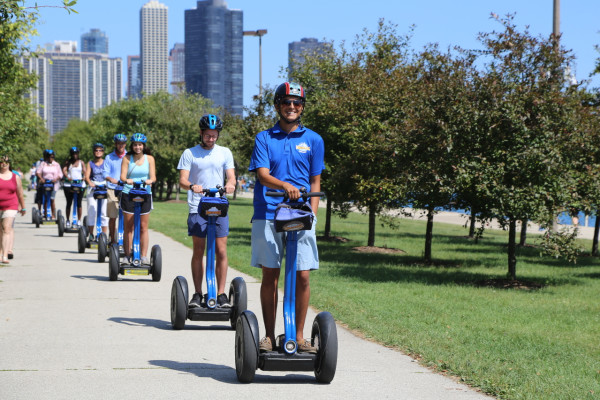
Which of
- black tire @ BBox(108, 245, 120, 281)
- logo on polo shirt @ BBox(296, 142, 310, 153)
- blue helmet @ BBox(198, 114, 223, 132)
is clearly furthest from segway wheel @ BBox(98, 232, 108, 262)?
logo on polo shirt @ BBox(296, 142, 310, 153)

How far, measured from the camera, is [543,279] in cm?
1536

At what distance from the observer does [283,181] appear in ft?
20.4

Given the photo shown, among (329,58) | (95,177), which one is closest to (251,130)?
(329,58)

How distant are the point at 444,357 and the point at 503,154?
22.5 feet

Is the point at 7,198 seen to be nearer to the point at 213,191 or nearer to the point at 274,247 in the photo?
the point at 213,191

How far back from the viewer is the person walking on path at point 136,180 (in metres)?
12.0

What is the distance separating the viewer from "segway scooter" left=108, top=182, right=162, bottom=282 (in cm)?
1181

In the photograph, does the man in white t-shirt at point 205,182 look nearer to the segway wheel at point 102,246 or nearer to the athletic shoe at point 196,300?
the athletic shoe at point 196,300

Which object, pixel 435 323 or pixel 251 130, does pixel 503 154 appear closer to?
pixel 435 323

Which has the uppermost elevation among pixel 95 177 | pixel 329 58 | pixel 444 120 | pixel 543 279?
pixel 329 58

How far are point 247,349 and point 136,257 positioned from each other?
20.7 ft

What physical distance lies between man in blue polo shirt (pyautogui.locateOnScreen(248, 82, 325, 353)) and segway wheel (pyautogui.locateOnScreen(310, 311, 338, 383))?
0.35 ft

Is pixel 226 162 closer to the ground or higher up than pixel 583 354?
higher up

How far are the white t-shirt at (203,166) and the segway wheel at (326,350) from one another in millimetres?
3214
